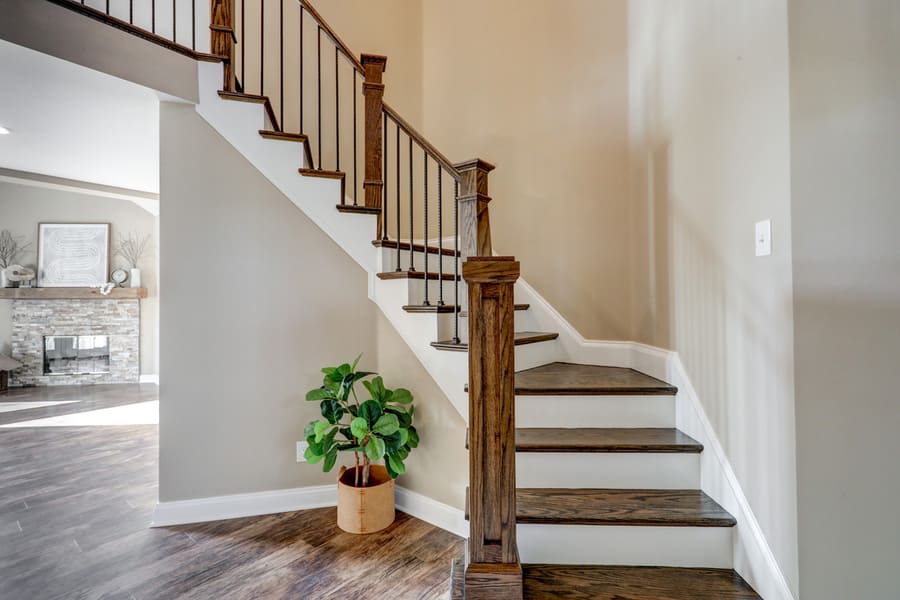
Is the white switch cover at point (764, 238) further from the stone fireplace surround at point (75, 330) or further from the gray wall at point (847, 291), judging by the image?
the stone fireplace surround at point (75, 330)

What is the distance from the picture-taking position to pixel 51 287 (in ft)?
19.0

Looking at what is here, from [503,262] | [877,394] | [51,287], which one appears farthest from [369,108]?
[51,287]

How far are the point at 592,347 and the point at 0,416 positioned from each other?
564 cm

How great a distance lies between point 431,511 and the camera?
2.35 metres

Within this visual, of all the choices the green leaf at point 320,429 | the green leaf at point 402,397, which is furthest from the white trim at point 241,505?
the green leaf at point 402,397

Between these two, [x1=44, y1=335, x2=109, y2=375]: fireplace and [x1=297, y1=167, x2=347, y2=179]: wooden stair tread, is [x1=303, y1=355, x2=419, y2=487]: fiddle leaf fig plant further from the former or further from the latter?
[x1=44, y1=335, x2=109, y2=375]: fireplace

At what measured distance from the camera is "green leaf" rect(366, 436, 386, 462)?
2.09m

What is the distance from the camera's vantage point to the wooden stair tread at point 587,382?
2.00 metres

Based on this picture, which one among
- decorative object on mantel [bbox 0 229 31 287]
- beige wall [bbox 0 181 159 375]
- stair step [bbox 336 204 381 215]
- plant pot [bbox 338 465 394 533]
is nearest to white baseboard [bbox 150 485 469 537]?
plant pot [bbox 338 465 394 533]

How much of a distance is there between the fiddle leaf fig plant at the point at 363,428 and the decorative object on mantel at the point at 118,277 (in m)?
5.43

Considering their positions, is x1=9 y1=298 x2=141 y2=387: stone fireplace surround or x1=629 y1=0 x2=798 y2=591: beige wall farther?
x1=9 y1=298 x2=141 y2=387: stone fireplace surround

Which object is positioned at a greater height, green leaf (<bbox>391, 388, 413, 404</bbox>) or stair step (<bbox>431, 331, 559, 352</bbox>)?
stair step (<bbox>431, 331, 559, 352</bbox>)

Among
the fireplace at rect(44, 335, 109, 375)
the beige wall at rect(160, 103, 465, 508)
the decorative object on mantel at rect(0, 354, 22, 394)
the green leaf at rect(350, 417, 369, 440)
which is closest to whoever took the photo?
the green leaf at rect(350, 417, 369, 440)

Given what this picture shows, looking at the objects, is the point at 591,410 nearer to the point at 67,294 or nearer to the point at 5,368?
the point at 67,294
